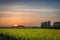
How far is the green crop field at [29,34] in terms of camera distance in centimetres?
300

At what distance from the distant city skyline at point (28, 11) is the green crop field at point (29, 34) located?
0.48 feet

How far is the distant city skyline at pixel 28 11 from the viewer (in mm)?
3082

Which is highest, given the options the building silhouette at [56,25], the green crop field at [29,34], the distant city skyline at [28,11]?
the distant city skyline at [28,11]

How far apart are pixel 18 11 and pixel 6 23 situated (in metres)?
0.31

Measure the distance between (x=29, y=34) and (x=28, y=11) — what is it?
16.5 inches

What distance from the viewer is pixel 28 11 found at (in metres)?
3.08

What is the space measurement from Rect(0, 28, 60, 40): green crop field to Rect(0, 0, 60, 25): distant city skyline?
15 cm

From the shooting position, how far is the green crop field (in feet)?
9.85

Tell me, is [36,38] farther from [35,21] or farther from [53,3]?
[53,3]

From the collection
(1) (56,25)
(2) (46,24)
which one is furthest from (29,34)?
(1) (56,25)

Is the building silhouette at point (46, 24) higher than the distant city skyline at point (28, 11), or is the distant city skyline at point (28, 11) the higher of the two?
the distant city skyline at point (28, 11)

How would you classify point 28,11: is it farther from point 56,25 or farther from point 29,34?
point 56,25

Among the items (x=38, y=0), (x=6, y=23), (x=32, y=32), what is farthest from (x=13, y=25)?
(x=38, y=0)

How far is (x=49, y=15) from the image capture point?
3.08m
